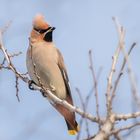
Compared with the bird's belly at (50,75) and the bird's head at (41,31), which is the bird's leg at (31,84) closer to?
the bird's belly at (50,75)

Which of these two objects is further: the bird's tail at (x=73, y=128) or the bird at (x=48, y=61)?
the bird at (x=48, y=61)

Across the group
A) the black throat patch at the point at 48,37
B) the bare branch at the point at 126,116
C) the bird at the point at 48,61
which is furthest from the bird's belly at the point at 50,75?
the bare branch at the point at 126,116

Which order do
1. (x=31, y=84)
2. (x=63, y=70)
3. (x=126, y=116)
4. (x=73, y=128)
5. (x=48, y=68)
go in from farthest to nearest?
(x=63, y=70) < (x=48, y=68) < (x=73, y=128) < (x=31, y=84) < (x=126, y=116)

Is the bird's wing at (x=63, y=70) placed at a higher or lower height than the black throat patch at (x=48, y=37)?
lower

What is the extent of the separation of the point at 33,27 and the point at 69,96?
0.91 meters

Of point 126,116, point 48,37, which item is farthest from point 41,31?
point 126,116

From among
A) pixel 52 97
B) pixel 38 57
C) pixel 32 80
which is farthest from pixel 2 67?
pixel 38 57

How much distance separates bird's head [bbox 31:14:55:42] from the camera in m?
6.61

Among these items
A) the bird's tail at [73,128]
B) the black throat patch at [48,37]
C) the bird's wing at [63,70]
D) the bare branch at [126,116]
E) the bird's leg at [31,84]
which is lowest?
the bird's tail at [73,128]

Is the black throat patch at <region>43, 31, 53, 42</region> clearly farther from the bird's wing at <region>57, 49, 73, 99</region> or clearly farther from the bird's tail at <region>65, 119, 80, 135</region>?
the bird's tail at <region>65, 119, 80, 135</region>

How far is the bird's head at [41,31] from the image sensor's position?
6.61 metres

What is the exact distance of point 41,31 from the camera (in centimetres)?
669

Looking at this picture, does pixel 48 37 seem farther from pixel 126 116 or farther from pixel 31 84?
pixel 126 116

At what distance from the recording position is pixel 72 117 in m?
6.00
